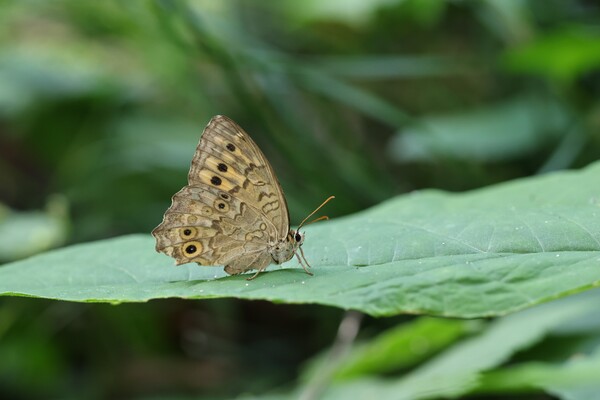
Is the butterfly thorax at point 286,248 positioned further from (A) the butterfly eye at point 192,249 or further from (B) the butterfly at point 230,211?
(A) the butterfly eye at point 192,249

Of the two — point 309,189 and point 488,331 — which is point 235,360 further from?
point 488,331

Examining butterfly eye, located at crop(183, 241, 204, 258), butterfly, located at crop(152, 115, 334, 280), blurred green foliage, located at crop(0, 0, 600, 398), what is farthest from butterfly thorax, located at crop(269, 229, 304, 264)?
blurred green foliage, located at crop(0, 0, 600, 398)

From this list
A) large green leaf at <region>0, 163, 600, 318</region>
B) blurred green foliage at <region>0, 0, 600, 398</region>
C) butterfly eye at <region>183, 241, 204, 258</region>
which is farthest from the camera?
blurred green foliage at <region>0, 0, 600, 398</region>

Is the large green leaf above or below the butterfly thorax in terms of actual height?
below

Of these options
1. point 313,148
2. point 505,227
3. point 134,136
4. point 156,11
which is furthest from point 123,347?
point 505,227

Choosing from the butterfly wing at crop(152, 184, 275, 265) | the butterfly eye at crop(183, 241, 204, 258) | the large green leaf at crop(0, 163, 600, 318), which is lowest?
the large green leaf at crop(0, 163, 600, 318)

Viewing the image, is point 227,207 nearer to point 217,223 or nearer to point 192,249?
point 217,223

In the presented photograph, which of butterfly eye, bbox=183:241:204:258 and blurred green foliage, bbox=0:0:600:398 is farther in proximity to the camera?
blurred green foliage, bbox=0:0:600:398

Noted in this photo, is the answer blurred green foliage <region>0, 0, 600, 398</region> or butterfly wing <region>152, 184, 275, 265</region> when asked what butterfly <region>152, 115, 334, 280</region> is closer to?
butterfly wing <region>152, 184, 275, 265</region>
